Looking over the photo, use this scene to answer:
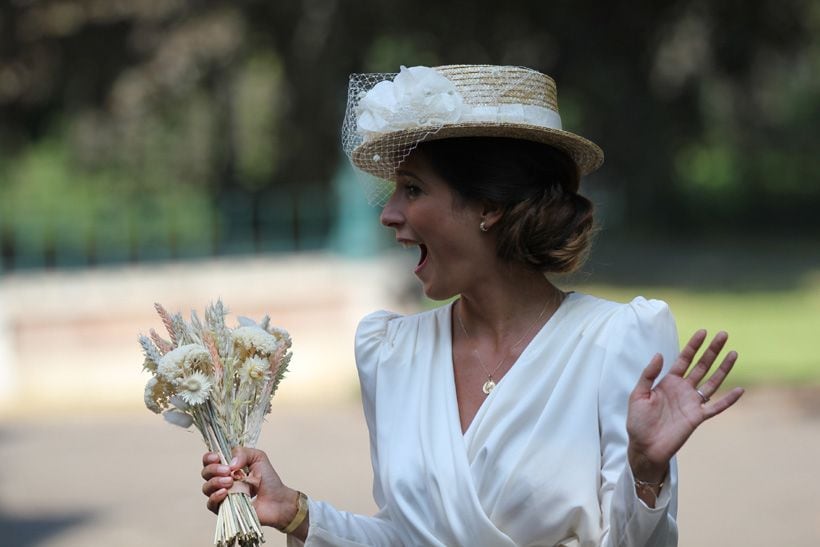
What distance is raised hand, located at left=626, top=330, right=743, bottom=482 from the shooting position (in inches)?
99.4

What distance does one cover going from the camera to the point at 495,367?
3021 millimetres

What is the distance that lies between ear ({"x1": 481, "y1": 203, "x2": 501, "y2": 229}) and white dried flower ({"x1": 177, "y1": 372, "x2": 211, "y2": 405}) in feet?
2.48

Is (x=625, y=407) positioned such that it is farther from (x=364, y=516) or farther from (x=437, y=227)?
(x=364, y=516)

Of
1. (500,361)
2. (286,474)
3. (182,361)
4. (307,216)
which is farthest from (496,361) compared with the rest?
(307,216)

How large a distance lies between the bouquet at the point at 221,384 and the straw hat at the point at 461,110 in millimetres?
559

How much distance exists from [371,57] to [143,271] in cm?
667

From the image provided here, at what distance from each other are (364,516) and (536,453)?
21.0 inches


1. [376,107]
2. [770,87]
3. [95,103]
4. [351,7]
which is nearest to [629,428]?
[376,107]

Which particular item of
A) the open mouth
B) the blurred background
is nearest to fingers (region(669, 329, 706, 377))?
the open mouth

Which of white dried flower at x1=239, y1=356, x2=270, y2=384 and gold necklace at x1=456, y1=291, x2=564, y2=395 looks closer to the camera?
white dried flower at x1=239, y1=356, x2=270, y2=384

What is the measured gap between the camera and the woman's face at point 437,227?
3.00 metres

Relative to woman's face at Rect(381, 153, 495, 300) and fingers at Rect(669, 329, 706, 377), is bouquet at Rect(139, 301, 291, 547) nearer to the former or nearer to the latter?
woman's face at Rect(381, 153, 495, 300)

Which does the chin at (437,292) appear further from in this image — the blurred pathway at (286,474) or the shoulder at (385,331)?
the blurred pathway at (286,474)

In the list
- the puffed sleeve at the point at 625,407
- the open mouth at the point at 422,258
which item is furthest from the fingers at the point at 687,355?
the open mouth at the point at 422,258
